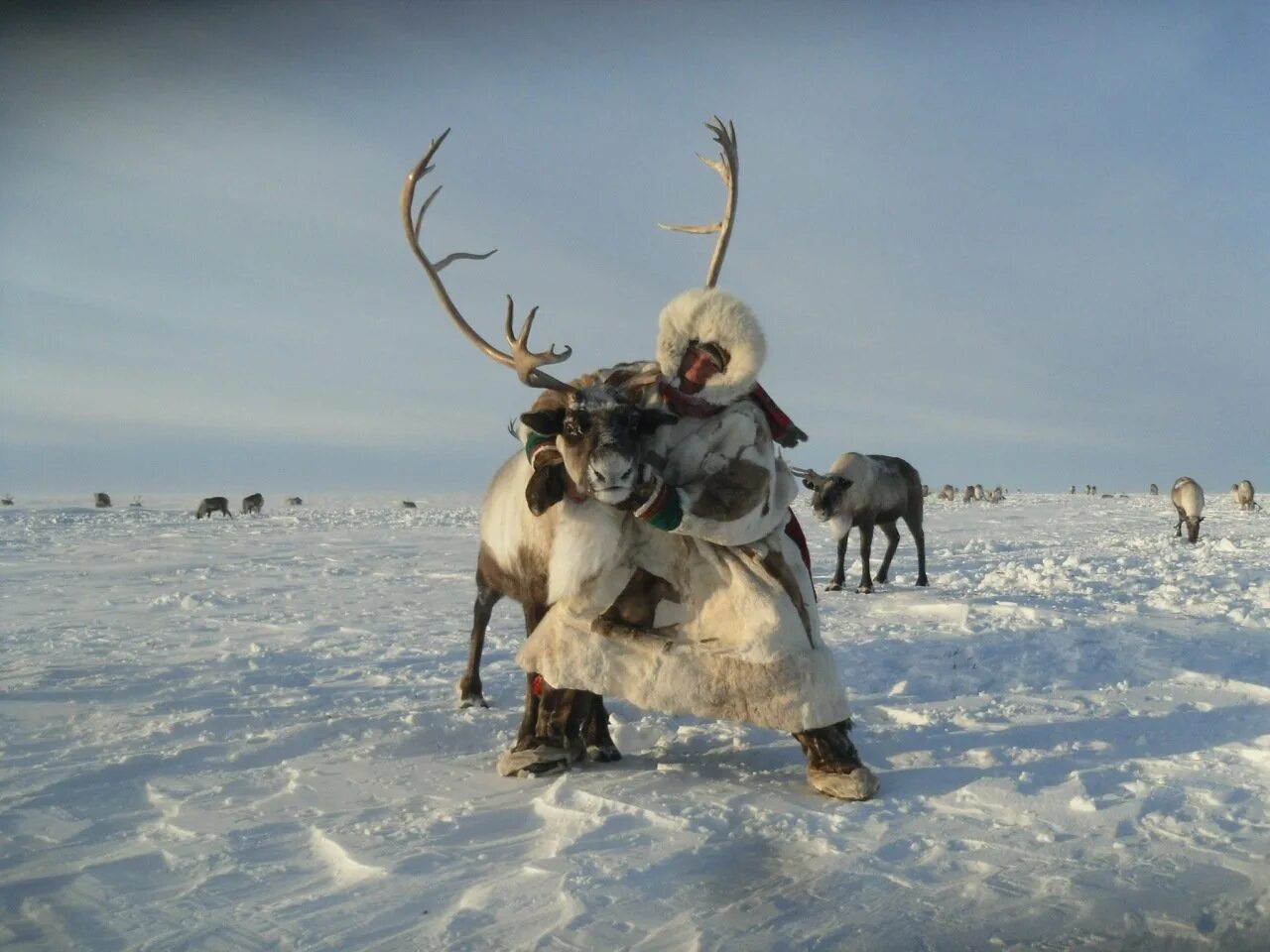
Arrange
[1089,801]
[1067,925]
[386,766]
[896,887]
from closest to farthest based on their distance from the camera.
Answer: [1067,925], [896,887], [1089,801], [386,766]

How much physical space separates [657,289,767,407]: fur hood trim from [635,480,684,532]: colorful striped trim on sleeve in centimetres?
51

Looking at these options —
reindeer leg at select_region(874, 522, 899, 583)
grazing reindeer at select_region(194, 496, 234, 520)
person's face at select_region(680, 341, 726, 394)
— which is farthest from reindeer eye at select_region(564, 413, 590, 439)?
grazing reindeer at select_region(194, 496, 234, 520)

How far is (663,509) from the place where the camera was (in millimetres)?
3516

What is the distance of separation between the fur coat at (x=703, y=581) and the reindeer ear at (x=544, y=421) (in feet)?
1.15

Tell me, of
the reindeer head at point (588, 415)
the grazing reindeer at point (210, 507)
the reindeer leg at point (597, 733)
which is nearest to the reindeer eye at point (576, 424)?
the reindeer head at point (588, 415)

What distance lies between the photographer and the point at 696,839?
10.5 feet

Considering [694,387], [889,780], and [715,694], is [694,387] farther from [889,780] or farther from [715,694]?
[889,780]

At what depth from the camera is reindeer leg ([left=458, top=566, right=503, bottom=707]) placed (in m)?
5.37

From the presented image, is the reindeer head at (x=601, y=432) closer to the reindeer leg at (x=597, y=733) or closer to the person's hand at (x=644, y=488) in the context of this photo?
the person's hand at (x=644, y=488)

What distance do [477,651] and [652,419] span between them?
2402 mm

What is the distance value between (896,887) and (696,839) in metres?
0.71

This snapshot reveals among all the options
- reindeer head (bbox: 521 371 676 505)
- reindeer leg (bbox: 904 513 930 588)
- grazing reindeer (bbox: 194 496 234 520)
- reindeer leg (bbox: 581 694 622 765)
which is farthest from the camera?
grazing reindeer (bbox: 194 496 234 520)

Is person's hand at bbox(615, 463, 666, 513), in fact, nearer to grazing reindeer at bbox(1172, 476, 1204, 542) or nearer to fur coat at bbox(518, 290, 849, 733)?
fur coat at bbox(518, 290, 849, 733)

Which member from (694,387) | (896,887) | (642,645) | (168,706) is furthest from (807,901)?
(168,706)
